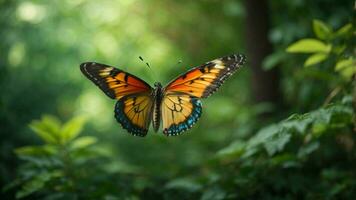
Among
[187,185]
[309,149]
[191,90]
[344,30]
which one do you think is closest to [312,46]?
[344,30]

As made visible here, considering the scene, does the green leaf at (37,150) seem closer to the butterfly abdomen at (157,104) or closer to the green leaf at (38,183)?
the green leaf at (38,183)

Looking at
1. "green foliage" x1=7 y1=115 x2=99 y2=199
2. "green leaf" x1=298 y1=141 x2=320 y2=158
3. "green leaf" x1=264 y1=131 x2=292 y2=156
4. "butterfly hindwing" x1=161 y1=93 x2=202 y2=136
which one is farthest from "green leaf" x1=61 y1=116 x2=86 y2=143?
"green leaf" x1=298 y1=141 x2=320 y2=158

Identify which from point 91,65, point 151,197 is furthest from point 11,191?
point 91,65

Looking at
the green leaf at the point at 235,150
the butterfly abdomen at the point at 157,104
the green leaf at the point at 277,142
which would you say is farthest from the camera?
the butterfly abdomen at the point at 157,104

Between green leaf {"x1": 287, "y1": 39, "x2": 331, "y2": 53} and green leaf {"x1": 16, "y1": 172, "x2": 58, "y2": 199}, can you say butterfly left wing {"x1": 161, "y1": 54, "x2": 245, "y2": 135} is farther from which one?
green leaf {"x1": 16, "y1": 172, "x2": 58, "y2": 199}

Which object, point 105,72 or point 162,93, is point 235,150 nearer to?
point 162,93

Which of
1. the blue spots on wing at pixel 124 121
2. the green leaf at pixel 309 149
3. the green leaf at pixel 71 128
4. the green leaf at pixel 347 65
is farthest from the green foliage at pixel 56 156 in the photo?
the green leaf at pixel 347 65
